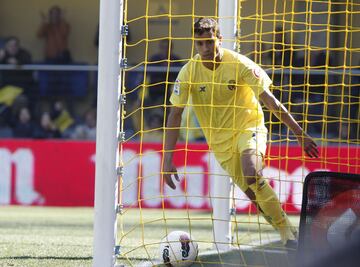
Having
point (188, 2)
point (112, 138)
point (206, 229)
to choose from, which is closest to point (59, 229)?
point (206, 229)

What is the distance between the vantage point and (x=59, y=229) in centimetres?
938

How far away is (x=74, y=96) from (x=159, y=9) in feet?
7.12

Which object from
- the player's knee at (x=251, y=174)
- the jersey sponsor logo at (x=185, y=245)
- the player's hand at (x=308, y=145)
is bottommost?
the jersey sponsor logo at (x=185, y=245)

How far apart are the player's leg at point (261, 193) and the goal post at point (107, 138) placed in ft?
4.52

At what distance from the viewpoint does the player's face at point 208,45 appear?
20.1 ft

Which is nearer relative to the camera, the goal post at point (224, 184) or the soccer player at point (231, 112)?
the soccer player at point (231, 112)

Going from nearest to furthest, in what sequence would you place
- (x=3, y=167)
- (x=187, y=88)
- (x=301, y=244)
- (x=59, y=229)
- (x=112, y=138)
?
(x=301, y=244) < (x=112, y=138) < (x=187, y=88) < (x=59, y=229) < (x=3, y=167)

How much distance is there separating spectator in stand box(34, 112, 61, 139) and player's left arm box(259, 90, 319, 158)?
353 inches

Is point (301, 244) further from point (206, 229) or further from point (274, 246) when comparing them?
point (206, 229)

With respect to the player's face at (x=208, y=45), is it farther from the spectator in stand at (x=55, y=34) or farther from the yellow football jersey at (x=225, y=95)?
the spectator in stand at (x=55, y=34)

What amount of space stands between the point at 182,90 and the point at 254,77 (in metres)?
0.55

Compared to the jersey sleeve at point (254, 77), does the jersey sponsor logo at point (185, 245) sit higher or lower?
lower

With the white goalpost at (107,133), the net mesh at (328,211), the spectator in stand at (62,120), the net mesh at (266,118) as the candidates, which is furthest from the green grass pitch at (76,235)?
the spectator in stand at (62,120)

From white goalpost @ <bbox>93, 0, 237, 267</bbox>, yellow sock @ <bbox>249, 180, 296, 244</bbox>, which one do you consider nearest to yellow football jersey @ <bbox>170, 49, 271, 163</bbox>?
yellow sock @ <bbox>249, 180, 296, 244</bbox>
